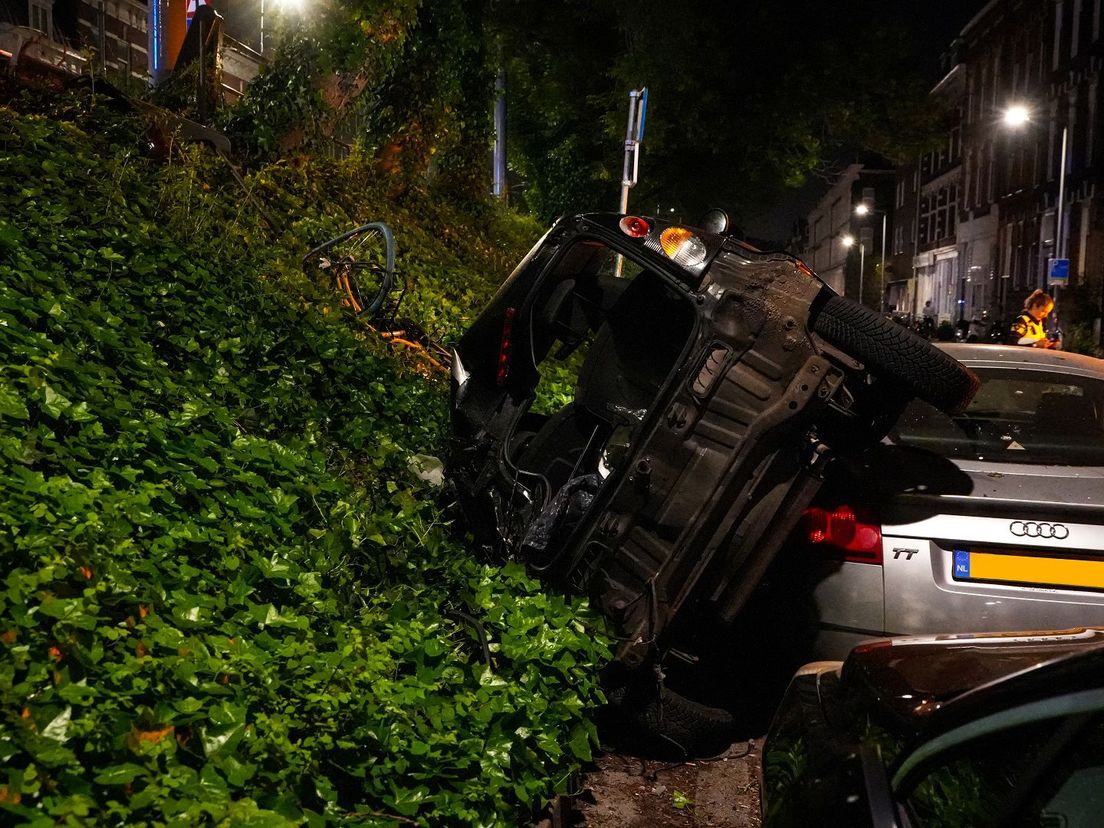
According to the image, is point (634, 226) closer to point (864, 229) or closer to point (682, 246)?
point (682, 246)

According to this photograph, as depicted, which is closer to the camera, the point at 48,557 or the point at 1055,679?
the point at 1055,679

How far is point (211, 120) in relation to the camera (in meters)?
12.5

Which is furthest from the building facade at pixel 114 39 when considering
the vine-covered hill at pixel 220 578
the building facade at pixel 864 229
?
the building facade at pixel 864 229

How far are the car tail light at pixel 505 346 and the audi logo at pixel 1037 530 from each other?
2772 mm

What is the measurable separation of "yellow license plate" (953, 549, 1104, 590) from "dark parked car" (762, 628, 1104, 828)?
1.36 metres

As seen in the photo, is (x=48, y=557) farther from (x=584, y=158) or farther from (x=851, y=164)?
(x=851, y=164)

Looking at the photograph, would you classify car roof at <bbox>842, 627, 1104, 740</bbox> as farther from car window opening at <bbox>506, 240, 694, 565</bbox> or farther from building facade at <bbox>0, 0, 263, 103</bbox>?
building facade at <bbox>0, 0, 263, 103</bbox>

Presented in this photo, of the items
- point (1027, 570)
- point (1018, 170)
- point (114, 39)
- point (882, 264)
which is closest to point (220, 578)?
point (1027, 570)

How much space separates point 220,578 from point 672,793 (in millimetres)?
2133

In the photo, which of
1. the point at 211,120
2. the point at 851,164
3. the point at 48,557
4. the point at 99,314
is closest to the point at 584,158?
the point at 211,120

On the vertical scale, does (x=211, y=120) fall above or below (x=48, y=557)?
above

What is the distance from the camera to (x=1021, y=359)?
5527 mm

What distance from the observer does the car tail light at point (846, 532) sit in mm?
4535

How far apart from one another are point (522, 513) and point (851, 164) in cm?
11319
